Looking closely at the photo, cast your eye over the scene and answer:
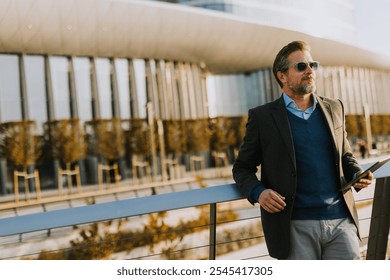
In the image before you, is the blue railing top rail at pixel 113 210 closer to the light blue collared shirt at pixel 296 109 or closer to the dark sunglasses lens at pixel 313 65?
the light blue collared shirt at pixel 296 109

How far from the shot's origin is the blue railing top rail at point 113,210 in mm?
1934

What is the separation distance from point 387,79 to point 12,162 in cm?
3829

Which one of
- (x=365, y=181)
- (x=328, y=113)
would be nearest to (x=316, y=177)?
(x=365, y=181)

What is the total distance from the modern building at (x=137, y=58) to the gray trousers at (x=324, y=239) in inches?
772

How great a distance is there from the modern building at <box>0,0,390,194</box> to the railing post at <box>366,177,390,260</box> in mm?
19232

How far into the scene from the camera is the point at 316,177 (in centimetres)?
211

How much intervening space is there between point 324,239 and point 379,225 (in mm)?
904

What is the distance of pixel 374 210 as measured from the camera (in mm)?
2838

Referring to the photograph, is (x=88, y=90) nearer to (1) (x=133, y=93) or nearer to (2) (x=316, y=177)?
(1) (x=133, y=93)

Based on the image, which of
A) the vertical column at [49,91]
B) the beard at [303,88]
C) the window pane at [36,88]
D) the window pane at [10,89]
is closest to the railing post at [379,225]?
the beard at [303,88]
